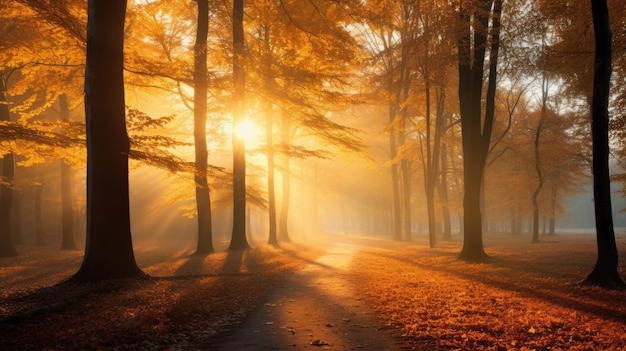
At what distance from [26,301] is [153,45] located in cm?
1240

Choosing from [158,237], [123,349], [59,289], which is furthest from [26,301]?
[158,237]

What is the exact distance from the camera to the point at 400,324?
19.1ft

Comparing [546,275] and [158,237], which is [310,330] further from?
[158,237]

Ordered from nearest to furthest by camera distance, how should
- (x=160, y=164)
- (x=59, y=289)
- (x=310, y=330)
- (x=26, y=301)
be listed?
(x=310, y=330), (x=26, y=301), (x=59, y=289), (x=160, y=164)

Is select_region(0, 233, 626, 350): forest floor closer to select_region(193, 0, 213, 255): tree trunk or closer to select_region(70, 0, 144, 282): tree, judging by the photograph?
select_region(70, 0, 144, 282): tree

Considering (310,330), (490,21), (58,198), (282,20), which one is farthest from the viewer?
(58,198)

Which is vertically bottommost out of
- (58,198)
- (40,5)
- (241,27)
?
(58,198)

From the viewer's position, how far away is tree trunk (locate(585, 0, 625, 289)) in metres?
8.77

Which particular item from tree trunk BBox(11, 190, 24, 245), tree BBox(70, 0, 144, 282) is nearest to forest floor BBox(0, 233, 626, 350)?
tree BBox(70, 0, 144, 282)

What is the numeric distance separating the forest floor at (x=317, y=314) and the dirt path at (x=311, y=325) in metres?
0.02

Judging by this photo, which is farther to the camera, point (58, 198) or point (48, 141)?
point (58, 198)

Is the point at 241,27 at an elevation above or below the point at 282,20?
above

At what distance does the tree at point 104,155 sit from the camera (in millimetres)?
8227

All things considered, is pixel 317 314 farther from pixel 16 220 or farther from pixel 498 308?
pixel 16 220
